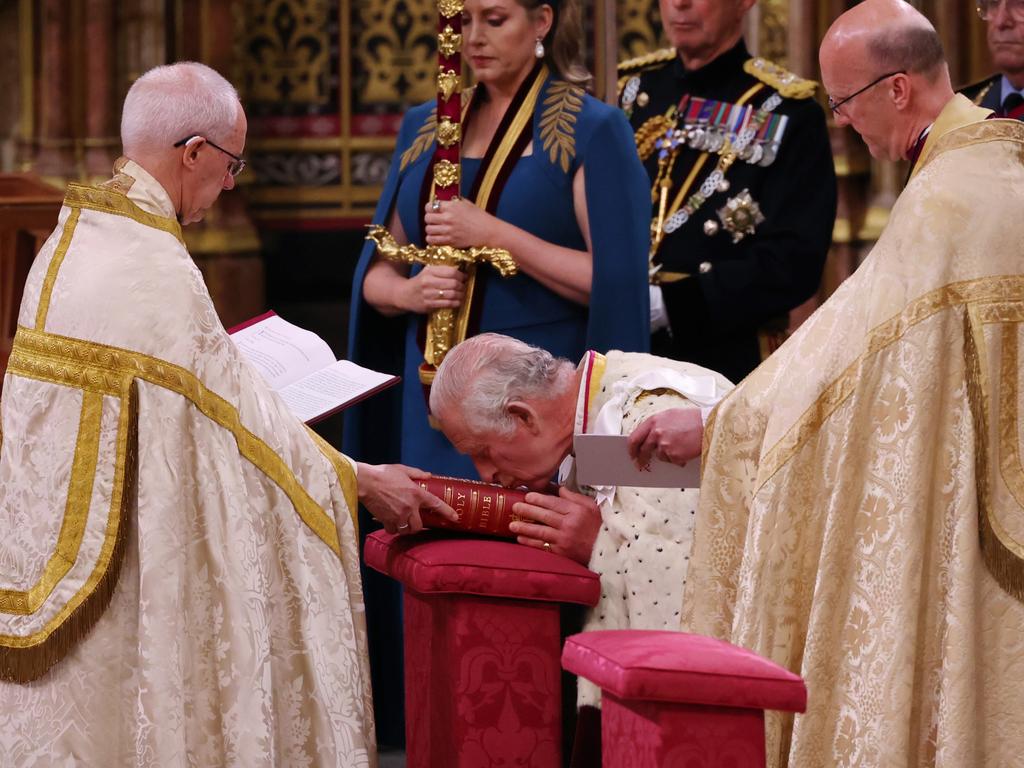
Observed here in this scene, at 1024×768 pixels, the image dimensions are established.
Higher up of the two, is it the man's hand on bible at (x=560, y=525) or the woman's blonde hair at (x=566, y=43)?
the woman's blonde hair at (x=566, y=43)

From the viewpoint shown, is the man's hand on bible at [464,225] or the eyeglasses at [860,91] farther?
the man's hand on bible at [464,225]

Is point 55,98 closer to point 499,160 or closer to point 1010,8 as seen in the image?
point 499,160

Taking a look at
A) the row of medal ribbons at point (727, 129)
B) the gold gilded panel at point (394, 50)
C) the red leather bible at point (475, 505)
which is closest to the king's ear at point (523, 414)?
the red leather bible at point (475, 505)

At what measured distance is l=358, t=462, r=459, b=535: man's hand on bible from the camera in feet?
12.3

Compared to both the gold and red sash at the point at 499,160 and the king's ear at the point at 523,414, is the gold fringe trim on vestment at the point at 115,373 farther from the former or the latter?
the gold and red sash at the point at 499,160

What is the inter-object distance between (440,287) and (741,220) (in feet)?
3.55

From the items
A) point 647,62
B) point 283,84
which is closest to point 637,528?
point 647,62

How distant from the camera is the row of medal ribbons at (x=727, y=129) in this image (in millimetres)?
5090

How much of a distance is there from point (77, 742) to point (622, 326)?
1.73m

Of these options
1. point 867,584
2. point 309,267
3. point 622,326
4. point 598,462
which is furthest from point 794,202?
point 309,267

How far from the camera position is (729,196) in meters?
5.11

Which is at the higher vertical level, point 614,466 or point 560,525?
point 614,466

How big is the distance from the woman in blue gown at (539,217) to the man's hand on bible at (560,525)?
708mm

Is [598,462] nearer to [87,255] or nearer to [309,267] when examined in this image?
[87,255]
